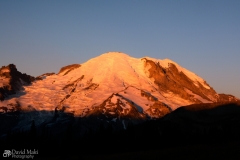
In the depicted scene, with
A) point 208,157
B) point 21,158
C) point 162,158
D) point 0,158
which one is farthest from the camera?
point 0,158

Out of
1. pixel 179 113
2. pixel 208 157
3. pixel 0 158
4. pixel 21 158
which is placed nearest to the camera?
pixel 208 157

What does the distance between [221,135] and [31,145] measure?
73.2 metres

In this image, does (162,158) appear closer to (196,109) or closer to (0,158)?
(0,158)

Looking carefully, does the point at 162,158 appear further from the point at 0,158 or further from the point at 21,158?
the point at 0,158

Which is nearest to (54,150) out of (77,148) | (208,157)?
(77,148)

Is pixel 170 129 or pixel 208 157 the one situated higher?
pixel 170 129

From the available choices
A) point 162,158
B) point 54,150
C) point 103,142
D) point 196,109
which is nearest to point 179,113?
point 196,109

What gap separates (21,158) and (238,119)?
313 ft

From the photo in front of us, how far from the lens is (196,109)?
198500mm

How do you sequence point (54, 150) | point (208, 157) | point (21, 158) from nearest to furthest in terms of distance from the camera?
point (208, 157)
point (21, 158)
point (54, 150)

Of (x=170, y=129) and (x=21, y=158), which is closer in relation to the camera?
(x=21, y=158)

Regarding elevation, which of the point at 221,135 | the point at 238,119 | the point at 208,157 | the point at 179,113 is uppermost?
the point at 179,113

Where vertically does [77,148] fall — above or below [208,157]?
above

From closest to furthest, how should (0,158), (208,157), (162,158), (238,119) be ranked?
(208,157) → (162,158) → (0,158) → (238,119)
